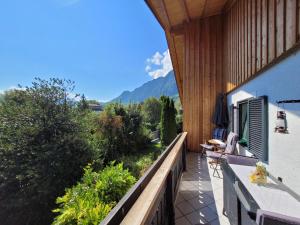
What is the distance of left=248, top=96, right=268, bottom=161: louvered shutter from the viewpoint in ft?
8.43

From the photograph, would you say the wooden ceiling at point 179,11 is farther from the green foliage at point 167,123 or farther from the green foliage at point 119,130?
the green foliage at point 119,130

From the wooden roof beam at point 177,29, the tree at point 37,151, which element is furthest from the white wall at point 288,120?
the tree at point 37,151

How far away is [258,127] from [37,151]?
5666 mm

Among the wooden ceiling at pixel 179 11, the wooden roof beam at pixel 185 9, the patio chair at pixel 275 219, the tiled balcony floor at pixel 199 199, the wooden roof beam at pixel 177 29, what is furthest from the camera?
the wooden roof beam at pixel 177 29

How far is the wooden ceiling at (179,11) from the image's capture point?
5.03 metres

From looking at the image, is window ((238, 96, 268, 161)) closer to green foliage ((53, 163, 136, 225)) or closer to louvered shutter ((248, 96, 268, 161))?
louvered shutter ((248, 96, 268, 161))

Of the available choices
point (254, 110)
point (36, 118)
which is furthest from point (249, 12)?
point (36, 118)

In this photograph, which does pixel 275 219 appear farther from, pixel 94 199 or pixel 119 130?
pixel 119 130

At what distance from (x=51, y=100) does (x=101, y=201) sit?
4605mm

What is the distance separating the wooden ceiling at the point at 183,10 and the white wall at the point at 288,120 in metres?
3.48

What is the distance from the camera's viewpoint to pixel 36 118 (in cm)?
532

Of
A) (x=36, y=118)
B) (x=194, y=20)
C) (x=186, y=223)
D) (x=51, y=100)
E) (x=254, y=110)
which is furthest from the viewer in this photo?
(x=194, y=20)

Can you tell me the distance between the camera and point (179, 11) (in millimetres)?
5719

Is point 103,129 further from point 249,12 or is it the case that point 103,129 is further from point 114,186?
point 249,12
